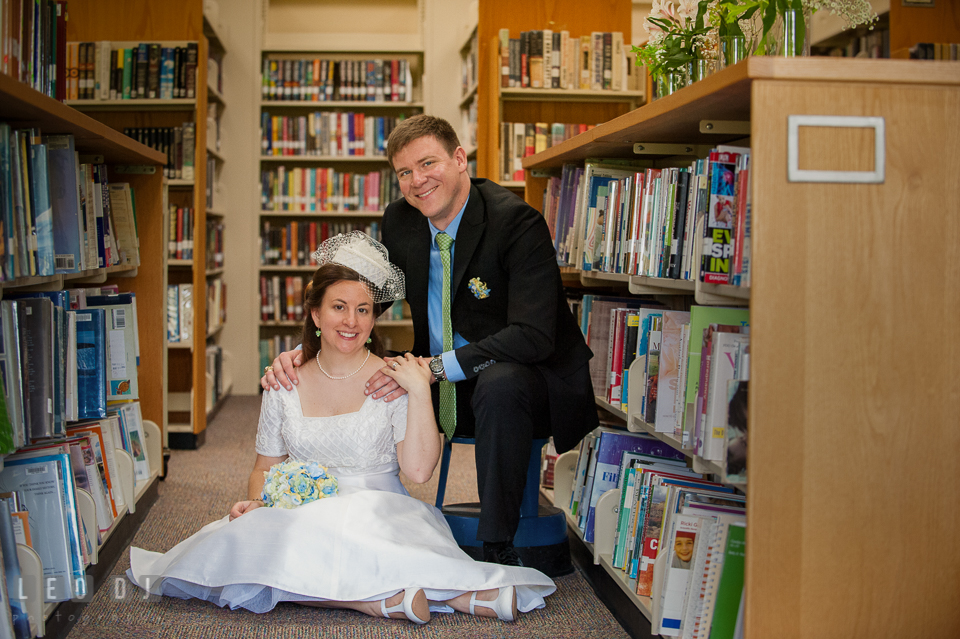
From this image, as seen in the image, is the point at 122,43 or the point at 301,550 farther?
the point at 122,43

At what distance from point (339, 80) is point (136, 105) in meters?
1.53

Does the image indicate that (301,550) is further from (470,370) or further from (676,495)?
(676,495)

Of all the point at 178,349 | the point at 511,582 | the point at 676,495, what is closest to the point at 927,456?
the point at 676,495

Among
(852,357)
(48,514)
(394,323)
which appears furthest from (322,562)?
(394,323)

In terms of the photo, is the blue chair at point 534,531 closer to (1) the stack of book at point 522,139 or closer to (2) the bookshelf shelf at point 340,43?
(1) the stack of book at point 522,139

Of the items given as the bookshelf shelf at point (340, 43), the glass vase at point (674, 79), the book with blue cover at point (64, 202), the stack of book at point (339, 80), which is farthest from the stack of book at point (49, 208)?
the bookshelf shelf at point (340, 43)

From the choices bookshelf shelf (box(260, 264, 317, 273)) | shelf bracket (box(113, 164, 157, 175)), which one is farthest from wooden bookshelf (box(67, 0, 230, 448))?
bookshelf shelf (box(260, 264, 317, 273))

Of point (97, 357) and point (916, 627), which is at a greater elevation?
point (97, 357)

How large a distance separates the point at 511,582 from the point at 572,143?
127 centimetres

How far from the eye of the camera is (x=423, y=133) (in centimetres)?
231

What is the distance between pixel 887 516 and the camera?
1345mm

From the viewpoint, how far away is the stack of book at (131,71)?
13.0ft

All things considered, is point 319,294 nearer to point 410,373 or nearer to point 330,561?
point 410,373

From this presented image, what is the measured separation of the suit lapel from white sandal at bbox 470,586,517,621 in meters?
0.82
